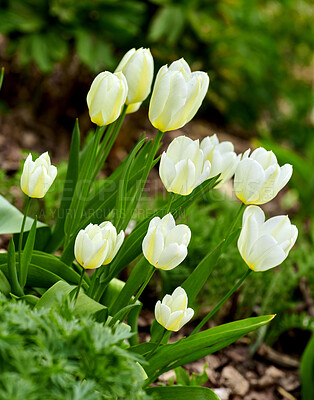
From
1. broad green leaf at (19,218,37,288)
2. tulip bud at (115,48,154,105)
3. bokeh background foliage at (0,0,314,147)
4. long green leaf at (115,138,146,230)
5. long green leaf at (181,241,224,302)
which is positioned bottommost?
bokeh background foliage at (0,0,314,147)

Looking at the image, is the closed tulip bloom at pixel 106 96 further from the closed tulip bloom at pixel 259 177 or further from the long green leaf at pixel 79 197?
the closed tulip bloom at pixel 259 177

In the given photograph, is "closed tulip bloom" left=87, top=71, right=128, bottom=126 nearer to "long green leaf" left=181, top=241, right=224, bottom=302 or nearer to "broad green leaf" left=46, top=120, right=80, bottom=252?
"broad green leaf" left=46, top=120, right=80, bottom=252

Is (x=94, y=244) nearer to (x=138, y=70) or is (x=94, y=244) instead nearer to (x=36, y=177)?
(x=36, y=177)

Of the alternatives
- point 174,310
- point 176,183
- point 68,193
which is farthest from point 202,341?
point 68,193

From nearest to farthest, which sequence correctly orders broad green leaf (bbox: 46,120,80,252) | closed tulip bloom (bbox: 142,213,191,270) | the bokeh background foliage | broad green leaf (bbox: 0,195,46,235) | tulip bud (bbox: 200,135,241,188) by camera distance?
closed tulip bloom (bbox: 142,213,191,270)
tulip bud (bbox: 200,135,241,188)
broad green leaf (bbox: 0,195,46,235)
broad green leaf (bbox: 46,120,80,252)
the bokeh background foliage

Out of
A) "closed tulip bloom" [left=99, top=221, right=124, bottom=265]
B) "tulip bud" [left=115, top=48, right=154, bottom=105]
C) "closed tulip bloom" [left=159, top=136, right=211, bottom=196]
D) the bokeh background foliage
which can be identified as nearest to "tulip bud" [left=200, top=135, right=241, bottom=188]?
"closed tulip bloom" [left=159, top=136, right=211, bottom=196]

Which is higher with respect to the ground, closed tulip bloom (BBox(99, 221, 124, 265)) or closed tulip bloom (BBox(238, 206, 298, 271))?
closed tulip bloom (BBox(238, 206, 298, 271))

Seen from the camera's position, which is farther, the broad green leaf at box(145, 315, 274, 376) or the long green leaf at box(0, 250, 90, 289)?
the long green leaf at box(0, 250, 90, 289)

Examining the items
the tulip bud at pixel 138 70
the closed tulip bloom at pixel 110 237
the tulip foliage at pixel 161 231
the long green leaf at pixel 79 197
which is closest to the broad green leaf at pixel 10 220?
the tulip foliage at pixel 161 231
